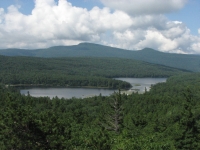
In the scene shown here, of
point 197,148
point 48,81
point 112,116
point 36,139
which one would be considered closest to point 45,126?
point 36,139

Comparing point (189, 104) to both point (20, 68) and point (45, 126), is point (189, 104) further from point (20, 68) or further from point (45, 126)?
point (20, 68)

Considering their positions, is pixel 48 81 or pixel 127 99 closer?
pixel 127 99

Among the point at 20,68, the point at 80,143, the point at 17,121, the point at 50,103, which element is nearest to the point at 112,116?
the point at 80,143

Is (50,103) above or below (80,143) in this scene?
below

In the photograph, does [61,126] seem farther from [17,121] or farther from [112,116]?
[112,116]

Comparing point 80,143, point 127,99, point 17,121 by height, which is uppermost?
point 17,121

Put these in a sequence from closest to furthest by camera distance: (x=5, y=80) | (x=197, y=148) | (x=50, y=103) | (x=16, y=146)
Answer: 1. (x=16, y=146)
2. (x=197, y=148)
3. (x=50, y=103)
4. (x=5, y=80)

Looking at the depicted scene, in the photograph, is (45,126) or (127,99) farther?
(127,99)

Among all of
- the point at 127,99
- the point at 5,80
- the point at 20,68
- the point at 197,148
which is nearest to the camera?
the point at 197,148

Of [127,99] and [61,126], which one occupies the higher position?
[61,126]
